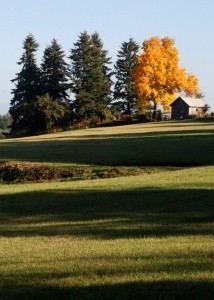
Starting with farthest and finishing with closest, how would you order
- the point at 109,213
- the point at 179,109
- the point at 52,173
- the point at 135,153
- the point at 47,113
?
the point at 179,109
the point at 47,113
the point at 135,153
the point at 52,173
the point at 109,213

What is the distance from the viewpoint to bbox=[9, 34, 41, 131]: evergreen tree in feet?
351

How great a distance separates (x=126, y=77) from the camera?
117625mm

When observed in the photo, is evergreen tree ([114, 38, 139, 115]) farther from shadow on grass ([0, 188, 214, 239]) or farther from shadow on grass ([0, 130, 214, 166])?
shadow on grass ([0, 188, 214, 239])

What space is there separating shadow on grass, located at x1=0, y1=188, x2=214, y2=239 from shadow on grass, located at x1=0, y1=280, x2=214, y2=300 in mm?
4762

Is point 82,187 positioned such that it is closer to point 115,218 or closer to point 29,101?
point 115,218

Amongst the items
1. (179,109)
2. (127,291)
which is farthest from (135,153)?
(179,109)

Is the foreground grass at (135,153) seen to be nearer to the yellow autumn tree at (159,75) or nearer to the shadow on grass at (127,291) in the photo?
the shadow on grass at (127,291)

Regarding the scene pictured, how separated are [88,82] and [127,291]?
101872 millimetres

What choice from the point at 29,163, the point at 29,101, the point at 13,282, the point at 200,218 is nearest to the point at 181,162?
the point at 29,163

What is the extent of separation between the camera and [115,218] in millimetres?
16266

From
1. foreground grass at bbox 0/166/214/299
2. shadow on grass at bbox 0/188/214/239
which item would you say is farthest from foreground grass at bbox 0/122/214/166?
foreground grass at bbox 0/166/214/299

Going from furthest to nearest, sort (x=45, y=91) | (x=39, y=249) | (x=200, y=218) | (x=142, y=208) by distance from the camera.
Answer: (x=45, y=91), (x=142, y=208), (x=200, y=218), (x=39, y=249)

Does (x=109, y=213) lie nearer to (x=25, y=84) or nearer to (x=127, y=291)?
(x=127, y=291)

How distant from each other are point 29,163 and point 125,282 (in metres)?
32.0
